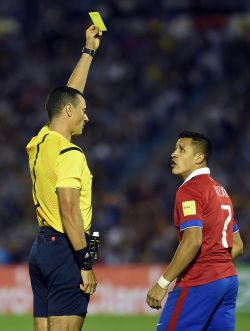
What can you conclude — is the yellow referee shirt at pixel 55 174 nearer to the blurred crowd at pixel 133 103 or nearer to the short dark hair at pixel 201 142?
the short dark hair at pixel 201 142

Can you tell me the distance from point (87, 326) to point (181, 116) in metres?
8.28

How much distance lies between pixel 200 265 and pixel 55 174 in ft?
4.04

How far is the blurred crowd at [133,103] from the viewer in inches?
717

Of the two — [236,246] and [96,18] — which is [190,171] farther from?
[96,18]

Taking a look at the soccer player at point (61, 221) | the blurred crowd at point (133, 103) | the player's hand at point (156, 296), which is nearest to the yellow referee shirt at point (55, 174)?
the soccer player at point (61, 221)

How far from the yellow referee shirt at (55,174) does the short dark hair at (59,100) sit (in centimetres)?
17

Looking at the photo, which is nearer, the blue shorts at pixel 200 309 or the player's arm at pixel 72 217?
the player's arm at pixel 72 217

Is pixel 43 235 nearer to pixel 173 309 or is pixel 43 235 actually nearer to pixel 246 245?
pixel 173 309

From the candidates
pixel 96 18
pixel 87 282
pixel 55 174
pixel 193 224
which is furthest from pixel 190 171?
pixel 96 18

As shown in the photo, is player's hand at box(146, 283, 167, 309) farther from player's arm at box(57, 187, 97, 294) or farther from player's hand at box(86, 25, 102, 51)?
player's hand at box(86, 25, 102, 51)

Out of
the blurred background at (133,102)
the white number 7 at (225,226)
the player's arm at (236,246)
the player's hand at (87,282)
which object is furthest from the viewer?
the blurred background at (133,102)

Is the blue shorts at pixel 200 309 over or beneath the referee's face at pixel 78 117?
beneath

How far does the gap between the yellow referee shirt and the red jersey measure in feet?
2.21

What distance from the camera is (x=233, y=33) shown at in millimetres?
22484
